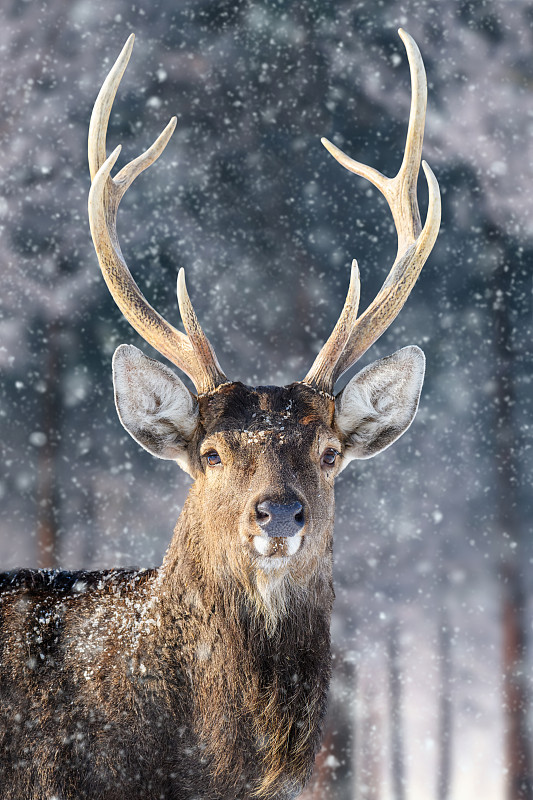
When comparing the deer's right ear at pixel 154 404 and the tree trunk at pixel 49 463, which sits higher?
the deer's right ear at pixel 154 404

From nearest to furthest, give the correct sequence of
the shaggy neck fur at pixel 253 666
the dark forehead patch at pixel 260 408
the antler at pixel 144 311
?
the shaggy neck fur at pixel 253 666 → the dark forehead patch at pixel 260 408 → the antler at pixel 144 311

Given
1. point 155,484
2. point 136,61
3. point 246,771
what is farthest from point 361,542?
point 246,771

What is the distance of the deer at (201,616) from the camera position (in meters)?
3.88

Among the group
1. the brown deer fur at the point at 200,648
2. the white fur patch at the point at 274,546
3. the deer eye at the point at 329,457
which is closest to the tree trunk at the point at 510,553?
the deer eye at the point at 329,457

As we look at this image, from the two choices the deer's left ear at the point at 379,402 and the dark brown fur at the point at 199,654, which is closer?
the dark brown fur at the point at 199,654

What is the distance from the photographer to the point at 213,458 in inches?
174

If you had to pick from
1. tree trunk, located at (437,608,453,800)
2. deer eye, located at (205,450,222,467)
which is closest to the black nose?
deer eye, located at (205,450,222,467)

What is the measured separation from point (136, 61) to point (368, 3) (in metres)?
4.34

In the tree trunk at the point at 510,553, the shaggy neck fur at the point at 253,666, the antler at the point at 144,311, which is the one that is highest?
the antler at the point at 144,311

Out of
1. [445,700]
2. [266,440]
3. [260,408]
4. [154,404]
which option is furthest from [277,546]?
[445,700]

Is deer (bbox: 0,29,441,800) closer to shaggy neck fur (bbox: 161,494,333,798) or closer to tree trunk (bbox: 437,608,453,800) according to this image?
shaggy neck fur (bbox: 161,494,333,798)

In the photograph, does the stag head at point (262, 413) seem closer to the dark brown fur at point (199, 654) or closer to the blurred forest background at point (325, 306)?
the dark brown fur at point (199, 654)

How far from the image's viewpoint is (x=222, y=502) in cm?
425

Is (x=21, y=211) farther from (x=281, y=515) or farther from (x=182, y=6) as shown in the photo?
(x=281, y=515)
